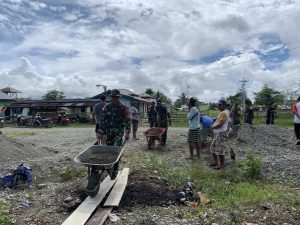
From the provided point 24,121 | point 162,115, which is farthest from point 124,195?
point 24,121

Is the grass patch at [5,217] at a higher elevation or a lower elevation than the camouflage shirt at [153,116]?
lower

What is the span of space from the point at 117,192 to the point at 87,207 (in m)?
0.89

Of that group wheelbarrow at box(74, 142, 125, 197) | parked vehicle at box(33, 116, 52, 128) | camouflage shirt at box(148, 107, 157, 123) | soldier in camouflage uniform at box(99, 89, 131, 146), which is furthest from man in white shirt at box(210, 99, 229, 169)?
parked vehicle at box(33, 116, 52, 128)

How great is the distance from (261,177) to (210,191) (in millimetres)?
1706

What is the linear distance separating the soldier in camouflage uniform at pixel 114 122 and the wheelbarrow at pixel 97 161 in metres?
0.73

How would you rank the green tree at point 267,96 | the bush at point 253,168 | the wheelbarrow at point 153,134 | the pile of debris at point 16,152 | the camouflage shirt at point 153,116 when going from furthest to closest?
the green tree at point 267,96, the camouflage shirt at point 153,116, the wheelbarrow at point 153,134, the pile of debris at point 16,152, the bush at point 253,168

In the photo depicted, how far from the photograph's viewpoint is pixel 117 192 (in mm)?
6652

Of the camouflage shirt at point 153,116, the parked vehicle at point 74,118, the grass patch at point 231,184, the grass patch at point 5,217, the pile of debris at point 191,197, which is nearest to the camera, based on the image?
the grass patch at point 5,217

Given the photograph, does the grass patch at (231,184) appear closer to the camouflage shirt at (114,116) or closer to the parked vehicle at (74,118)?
the camouflage shirt at (114,116)

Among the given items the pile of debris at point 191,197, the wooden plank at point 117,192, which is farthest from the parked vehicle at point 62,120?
the pile of debris at point 191,197

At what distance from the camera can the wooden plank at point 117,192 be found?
6178 millimetres

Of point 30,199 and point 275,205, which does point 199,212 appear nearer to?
point 275,205

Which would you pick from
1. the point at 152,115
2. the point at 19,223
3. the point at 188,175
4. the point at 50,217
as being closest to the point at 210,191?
the point at 188,175

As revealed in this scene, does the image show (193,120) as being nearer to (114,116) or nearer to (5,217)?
(114,116)
